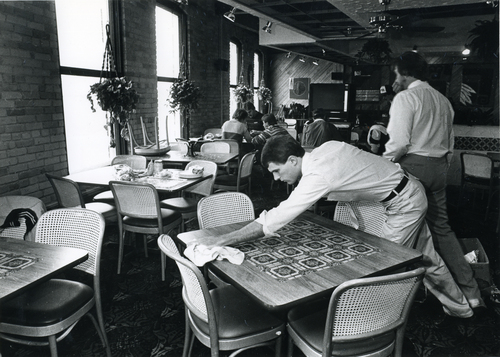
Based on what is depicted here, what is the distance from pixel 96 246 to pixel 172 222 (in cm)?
128

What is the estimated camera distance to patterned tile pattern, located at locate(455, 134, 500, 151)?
6.70m

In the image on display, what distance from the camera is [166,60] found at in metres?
7.42

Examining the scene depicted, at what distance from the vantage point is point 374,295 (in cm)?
165

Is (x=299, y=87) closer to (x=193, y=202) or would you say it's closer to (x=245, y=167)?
(x=245, y=167)

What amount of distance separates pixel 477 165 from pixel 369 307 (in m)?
4.53

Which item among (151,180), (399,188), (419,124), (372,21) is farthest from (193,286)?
(372,21)

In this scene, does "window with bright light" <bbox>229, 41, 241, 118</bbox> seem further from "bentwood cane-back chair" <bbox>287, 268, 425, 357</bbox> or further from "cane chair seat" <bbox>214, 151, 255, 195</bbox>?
"bentwood cane-back chair" <bbox>287, 268, 425, 357</bbox>

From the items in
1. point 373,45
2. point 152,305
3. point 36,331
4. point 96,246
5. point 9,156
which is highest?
point 373,45

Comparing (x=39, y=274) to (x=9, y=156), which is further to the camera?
(x=9, y=156)

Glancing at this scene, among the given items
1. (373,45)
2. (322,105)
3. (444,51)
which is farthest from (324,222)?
(322,105)

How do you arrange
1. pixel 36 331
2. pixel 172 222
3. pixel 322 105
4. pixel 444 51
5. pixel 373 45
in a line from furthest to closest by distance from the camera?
pixel 322 105, pixel 444 51, pixel 373 45, pixel 172 222, pixel 36 331

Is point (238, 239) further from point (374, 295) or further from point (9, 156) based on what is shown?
point (9, 156)

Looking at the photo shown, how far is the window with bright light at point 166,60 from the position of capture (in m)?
7.12

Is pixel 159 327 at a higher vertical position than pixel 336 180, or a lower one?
lower
